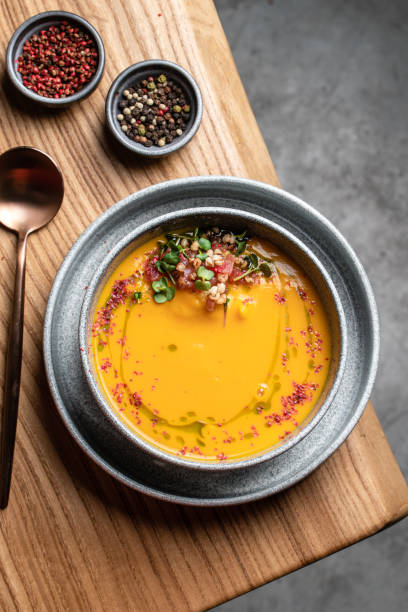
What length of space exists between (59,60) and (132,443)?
116 centimetres

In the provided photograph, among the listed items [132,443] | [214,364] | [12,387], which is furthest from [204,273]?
[12,387]

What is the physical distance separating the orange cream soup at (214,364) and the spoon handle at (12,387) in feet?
0.72

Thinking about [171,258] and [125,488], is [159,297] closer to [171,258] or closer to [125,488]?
[171,258]

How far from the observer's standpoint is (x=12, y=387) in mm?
1578

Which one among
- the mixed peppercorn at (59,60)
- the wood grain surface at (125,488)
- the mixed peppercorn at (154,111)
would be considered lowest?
the wood grain surface at (125,488)

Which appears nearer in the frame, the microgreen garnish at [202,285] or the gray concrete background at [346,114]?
the microgreen garnish at [202,285]

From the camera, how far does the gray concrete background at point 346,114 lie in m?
2.80

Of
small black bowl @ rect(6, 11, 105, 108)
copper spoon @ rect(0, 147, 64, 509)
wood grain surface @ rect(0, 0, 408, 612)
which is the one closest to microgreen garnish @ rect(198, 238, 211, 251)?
wood grain surface @ rect(0, 0, 408, 612)

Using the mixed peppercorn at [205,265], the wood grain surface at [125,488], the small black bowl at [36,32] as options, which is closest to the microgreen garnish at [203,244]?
the mixed peppercorn at [205,265]

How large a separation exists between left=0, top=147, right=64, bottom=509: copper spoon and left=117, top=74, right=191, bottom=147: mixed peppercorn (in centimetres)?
26

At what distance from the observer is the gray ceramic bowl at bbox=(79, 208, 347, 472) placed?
54.1 inches

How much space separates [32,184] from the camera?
1661 millimetres

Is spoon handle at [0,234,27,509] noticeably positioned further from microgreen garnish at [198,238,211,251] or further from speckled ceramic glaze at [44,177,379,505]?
microgreen garnish at [198,238,211,251]

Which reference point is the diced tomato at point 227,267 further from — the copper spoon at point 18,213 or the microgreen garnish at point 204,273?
the copper spoon at point 18,213
